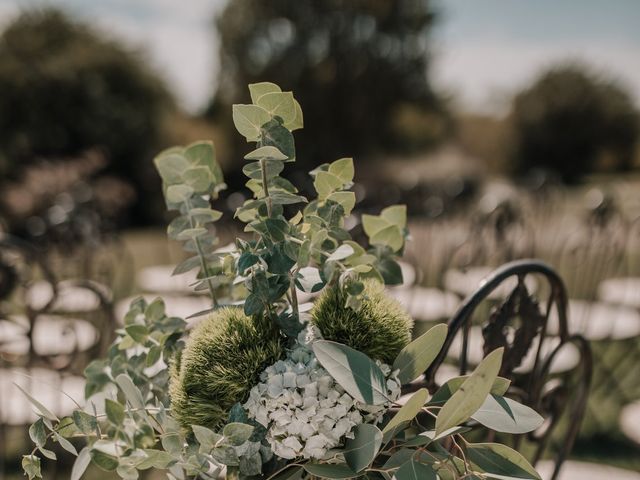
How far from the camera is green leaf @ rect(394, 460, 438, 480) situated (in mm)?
624

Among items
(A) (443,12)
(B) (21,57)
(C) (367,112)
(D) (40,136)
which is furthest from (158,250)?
(A) (443,12)

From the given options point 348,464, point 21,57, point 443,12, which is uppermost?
point 443,12

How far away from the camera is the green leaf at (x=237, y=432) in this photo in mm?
640

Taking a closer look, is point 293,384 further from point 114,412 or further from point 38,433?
point 38,433

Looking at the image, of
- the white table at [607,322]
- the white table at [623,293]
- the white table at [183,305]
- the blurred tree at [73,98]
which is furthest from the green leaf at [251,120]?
the blurred tree at [73,98]

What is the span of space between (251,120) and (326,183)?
112 millimetres

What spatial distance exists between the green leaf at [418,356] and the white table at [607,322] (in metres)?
2.37

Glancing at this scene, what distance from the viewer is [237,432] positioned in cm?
64

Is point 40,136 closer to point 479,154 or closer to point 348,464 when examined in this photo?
point 348,464

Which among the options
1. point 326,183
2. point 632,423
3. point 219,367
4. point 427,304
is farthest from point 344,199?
point 427,304

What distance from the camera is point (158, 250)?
10859mm

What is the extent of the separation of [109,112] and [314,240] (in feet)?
47.7

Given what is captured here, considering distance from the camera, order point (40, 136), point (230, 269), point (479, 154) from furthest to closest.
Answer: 1. point (479, 154)
2. point (40, 136)
3. point (230, 269)

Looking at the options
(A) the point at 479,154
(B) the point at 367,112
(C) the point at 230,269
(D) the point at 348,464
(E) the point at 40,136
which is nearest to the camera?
(D) the point at 348,464
